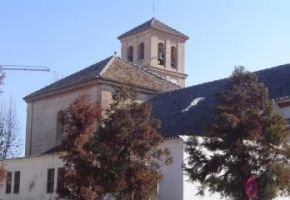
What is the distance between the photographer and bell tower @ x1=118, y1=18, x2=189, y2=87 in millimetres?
46781

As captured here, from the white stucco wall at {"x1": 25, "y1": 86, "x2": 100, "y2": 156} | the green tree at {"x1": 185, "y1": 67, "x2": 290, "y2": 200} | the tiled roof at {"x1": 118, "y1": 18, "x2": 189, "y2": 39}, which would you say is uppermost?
the tiled roof at {"x1": 118, "y1": 18, "x2": 189, "y2": 39}

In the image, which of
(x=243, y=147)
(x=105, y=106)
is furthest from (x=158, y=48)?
(x=243, y=147)

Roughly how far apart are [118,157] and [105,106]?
14.7m

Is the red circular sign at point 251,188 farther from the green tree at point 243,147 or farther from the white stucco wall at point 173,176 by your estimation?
the white stucco wall at point 173,176

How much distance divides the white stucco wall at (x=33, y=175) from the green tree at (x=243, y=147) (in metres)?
13.6

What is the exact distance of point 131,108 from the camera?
17.1 meters

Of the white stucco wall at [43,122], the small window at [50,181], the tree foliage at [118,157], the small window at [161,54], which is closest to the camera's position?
the tree foliage at [118,157]

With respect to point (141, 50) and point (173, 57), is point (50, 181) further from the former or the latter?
point (173, 57)

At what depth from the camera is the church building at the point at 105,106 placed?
24.4 m

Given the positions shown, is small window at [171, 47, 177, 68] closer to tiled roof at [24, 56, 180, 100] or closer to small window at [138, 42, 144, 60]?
small window at [138, 42, 144, 60]

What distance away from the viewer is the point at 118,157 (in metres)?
16.5

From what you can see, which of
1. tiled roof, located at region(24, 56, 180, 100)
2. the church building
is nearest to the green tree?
the church building

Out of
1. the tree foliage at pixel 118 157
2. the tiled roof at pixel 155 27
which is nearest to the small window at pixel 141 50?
the tiled roof at pixel 155 27

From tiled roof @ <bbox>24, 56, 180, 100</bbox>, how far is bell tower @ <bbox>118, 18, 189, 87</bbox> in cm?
969
